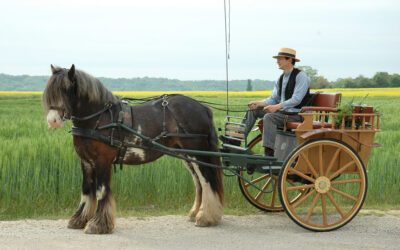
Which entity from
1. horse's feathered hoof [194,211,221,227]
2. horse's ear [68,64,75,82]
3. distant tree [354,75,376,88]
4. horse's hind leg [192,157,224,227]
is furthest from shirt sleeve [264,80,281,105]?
distant tree [354,75,376,88]

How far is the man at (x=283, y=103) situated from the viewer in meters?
6.31

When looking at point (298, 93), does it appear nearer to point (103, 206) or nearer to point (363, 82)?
point (103, 206)

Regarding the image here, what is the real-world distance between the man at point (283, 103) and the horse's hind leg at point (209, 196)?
0.72m

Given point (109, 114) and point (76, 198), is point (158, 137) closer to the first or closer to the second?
point (109, 114)

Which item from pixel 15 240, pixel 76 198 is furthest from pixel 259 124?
pixel 15 240

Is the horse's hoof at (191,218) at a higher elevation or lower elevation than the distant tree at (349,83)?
lower

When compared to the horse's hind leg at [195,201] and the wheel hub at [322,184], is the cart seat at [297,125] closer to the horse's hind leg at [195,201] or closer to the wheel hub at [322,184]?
the wheel hub at [322,184]

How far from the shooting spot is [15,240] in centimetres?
539

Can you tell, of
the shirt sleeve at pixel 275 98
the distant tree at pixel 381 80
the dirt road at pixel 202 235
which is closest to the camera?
the dirt road at pixel 202 235

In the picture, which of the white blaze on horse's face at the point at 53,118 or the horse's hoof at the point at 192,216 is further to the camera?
the horse's hoof at the point at 192,216

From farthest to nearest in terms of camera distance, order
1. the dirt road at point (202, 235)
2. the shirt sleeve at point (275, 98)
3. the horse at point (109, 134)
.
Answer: the shirt sleeve at point (275, 98)
the horse at point (109, 134)
the dirt road at point (202, 235)

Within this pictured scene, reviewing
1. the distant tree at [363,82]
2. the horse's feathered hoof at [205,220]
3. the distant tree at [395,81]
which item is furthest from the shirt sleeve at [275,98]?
the distant tree at [395,81]

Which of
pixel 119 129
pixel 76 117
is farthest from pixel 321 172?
pixel 76 117

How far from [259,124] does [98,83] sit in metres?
2.51
